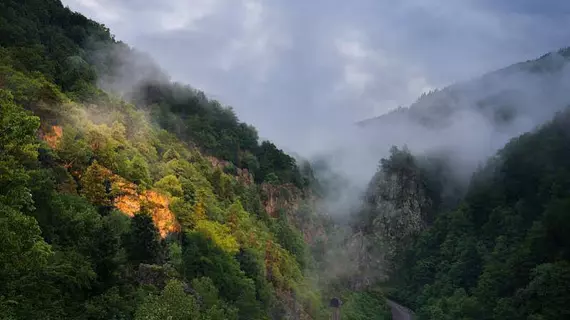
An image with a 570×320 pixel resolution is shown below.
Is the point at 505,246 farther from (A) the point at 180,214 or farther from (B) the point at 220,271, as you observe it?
(A) the point at 180,214

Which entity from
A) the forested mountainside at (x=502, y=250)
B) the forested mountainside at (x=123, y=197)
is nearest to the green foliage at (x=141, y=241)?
the forested mountainside at (x=123, y=197)

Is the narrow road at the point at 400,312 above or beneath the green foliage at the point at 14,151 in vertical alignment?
beneath

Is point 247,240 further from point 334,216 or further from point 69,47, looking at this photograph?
point 334,216

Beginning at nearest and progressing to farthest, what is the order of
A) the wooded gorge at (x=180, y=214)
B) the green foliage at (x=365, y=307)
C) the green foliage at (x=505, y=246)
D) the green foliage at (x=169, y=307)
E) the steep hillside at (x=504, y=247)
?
the green foliage at (x=169, y=307) < the wooded gorge at (x=180, y=214) < the steep hillside at (x=504, y=247) < the green foliage at (x=505, y=246) < the green foliage at (x=365, y=307)

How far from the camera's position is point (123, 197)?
5444 centimetres

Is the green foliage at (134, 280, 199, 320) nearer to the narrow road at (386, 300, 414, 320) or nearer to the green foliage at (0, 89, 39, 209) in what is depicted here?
the green foliage at (0, 89, 39, 209)

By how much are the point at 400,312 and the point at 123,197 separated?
11643 cm

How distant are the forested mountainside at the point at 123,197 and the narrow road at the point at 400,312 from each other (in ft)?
119

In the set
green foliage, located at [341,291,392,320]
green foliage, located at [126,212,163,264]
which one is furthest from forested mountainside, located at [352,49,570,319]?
green foliage, located at [126,212,163,264]

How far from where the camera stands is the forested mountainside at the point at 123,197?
3091 cm

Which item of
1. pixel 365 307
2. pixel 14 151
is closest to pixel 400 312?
pixel 365 307

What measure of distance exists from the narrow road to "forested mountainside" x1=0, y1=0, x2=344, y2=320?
36.3m

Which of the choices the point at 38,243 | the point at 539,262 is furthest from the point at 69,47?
the point at 539,262

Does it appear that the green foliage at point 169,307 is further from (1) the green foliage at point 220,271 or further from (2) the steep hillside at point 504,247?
(2) the steep hillside at point 504,247
